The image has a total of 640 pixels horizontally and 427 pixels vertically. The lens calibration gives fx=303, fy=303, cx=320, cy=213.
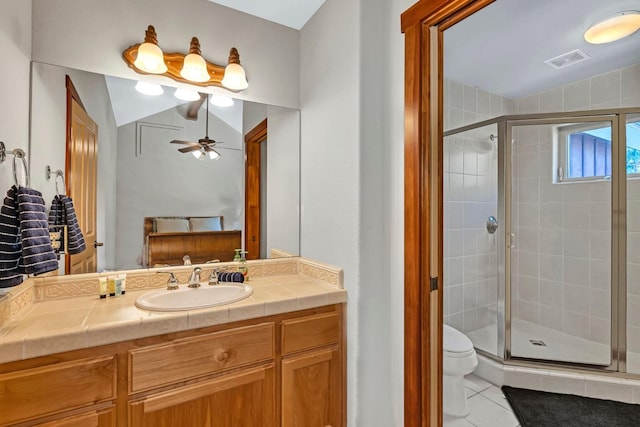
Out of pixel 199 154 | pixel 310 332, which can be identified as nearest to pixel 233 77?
pixel 199 154

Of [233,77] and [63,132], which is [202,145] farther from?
[63,132]

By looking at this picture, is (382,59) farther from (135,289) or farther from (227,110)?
(135,289)

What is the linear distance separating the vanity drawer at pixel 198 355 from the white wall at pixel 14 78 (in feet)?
2.59

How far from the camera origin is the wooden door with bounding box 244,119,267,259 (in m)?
1.92

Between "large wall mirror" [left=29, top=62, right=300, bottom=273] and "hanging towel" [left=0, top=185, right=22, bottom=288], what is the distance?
14.3 inches

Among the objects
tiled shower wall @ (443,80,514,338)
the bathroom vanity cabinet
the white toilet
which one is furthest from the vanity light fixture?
the white toilet

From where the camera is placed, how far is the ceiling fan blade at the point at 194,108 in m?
1.74

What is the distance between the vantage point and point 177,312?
1.17 metres

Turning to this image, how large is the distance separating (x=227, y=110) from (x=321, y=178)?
71 cm

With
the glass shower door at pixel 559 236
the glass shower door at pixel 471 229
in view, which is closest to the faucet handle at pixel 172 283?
the glass shower door at pixel 471 229

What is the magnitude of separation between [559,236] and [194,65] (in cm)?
313

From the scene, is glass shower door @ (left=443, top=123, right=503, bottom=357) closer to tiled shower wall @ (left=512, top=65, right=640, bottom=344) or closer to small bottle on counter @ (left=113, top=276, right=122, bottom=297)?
tiled shower wall @ (left=512, top=65, right=640, bottom=344)

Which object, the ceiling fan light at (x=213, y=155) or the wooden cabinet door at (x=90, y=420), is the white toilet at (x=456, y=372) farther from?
the ceiling fan light at (x=213, y=155)

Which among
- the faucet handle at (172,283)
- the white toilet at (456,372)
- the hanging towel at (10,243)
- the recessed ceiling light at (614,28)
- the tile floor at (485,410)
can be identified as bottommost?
the tile floor at (485,410)
